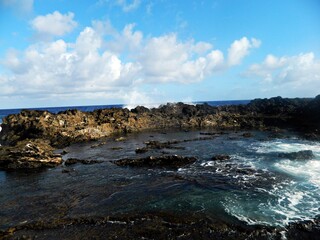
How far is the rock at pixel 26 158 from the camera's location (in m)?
32.3

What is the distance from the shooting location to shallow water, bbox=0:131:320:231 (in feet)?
Answer: 59.4

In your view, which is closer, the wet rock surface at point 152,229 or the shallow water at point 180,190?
the wet rock surface at point 152,229

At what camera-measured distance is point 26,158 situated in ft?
108

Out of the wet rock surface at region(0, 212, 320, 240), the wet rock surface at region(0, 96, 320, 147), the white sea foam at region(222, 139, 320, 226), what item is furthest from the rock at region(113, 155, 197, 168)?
the wet rock surface at region(0, 96, 320, 147)

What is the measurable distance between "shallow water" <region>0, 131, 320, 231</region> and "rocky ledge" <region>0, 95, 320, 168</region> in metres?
4.95

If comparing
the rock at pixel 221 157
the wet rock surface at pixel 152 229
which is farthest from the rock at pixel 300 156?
the wet rock surface at pixel 152 229

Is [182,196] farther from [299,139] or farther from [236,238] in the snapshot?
[299,139]

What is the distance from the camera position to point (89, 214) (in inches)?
714

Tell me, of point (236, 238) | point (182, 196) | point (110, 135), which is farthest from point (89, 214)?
point (110, 135)

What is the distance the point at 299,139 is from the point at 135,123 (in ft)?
127

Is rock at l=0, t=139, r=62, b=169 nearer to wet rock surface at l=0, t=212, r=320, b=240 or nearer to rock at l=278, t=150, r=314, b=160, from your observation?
wet rock surface at l=0, t=212, r=320, b=240

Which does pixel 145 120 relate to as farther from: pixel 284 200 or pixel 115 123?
pixel 284 200

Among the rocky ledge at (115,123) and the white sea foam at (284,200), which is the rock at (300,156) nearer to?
the white sea foam at (284,200)

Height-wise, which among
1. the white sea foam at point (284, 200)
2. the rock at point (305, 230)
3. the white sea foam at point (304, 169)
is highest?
the white sea foam at point (304, 169)
